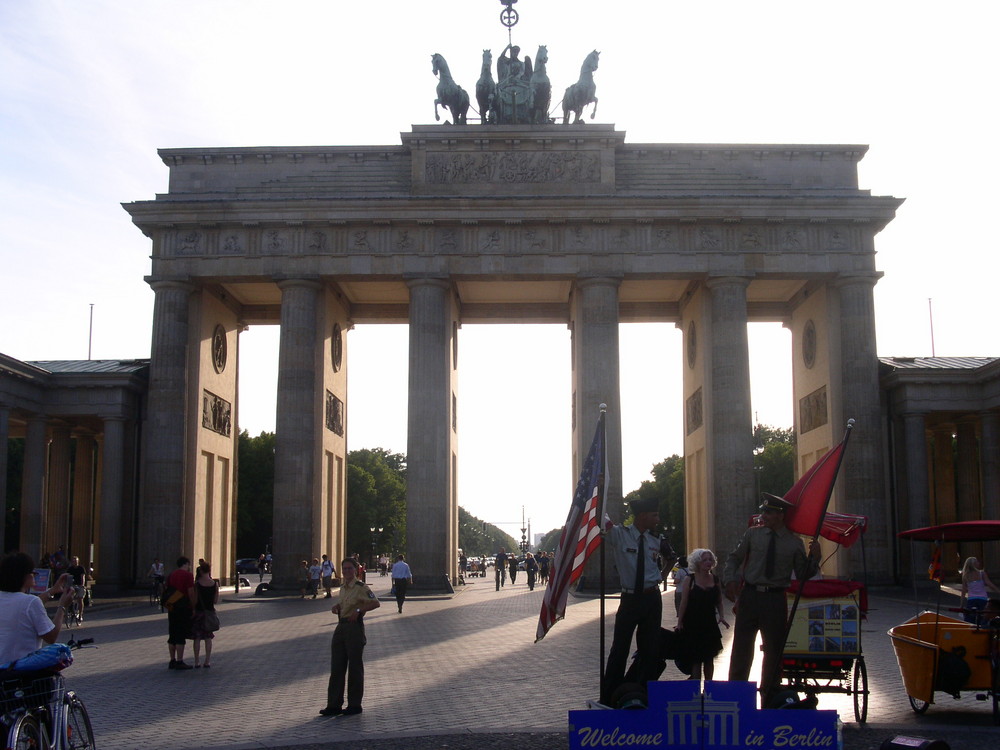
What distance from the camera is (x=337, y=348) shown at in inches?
2092

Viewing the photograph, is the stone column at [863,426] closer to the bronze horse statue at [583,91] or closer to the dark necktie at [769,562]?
the bronze horse statue at [583,91]

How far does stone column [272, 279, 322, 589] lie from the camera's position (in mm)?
45281

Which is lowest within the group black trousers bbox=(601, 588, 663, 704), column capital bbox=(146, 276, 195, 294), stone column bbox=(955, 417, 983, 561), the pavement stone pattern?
the pavement stone pattern

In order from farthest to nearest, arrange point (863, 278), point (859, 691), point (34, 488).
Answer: point (34, 488) < point (863, 278) < point (859, 691)

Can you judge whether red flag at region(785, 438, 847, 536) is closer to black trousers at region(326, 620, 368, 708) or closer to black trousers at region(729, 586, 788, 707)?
black trousers at region(729, 586, 788, 707)

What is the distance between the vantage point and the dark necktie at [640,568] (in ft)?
39.1

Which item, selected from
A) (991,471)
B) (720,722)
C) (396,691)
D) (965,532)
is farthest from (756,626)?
(991,471)

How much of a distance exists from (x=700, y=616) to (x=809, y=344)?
133 feet

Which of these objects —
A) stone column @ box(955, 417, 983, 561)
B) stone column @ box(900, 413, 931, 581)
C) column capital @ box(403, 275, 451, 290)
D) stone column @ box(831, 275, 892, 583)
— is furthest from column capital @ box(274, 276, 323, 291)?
stone column @ box(955, 417, 983, 561)

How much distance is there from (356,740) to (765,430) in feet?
380

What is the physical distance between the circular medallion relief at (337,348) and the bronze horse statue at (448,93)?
1142 centimetres

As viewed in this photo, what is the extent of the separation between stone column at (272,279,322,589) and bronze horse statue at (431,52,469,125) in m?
10.0

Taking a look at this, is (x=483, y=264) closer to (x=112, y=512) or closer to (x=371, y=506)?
(x=112, y=512)

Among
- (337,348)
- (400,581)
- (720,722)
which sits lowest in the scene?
(400,581)
